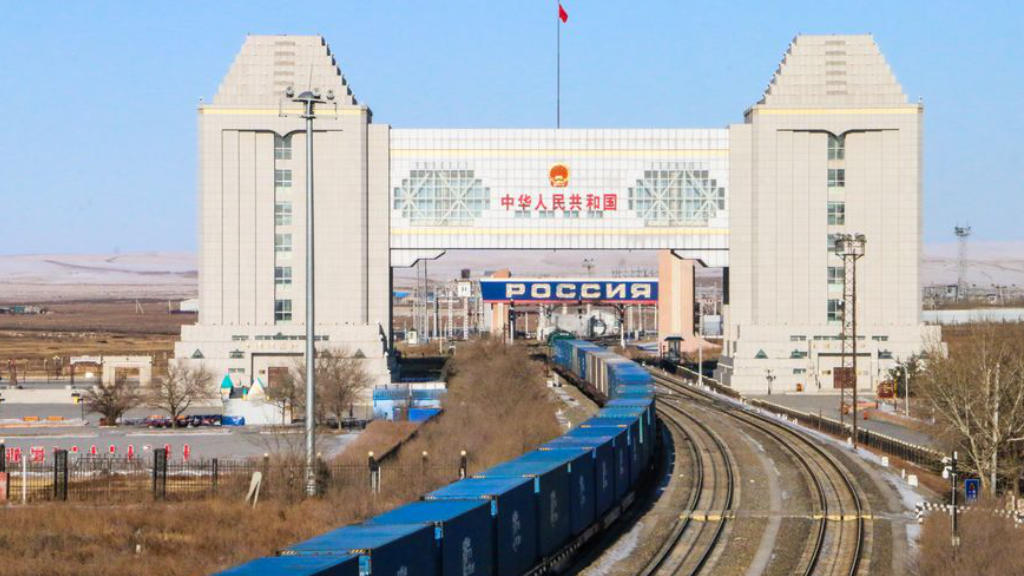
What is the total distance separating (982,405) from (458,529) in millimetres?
34256

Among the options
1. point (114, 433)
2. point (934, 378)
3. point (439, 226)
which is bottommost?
point (114, 433)

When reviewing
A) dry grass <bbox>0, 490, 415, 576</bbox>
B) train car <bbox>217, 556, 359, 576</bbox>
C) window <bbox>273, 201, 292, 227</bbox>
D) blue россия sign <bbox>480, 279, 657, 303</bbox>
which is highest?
window <bbox>273, 201, 292, 227</bbox>

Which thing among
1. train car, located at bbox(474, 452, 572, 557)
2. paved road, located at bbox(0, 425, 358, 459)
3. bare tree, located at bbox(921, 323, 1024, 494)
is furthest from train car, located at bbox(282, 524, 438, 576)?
paved road, located at bbox(0, 425, 358, 459)

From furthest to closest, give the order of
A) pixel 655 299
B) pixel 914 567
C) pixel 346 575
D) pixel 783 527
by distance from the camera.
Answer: pixel 655 299
pixel 783 527
pixel 914 567
pixel 346 575

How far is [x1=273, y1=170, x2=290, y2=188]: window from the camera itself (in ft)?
330

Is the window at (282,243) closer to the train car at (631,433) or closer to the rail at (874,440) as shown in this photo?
Answer: the rail at (874,440)

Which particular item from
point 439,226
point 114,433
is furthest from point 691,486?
point 439,226

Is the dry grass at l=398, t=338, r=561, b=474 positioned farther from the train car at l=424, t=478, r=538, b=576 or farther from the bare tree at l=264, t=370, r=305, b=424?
the train car at l=424, t=478, r=538, b=576

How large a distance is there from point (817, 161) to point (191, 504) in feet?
209

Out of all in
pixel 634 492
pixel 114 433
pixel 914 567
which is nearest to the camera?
pixel 914 567

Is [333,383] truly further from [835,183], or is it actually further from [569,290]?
[569,290]

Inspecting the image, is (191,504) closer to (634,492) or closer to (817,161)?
(634,492)

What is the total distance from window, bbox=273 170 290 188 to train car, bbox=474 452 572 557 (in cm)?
6502

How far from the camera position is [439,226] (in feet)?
334
